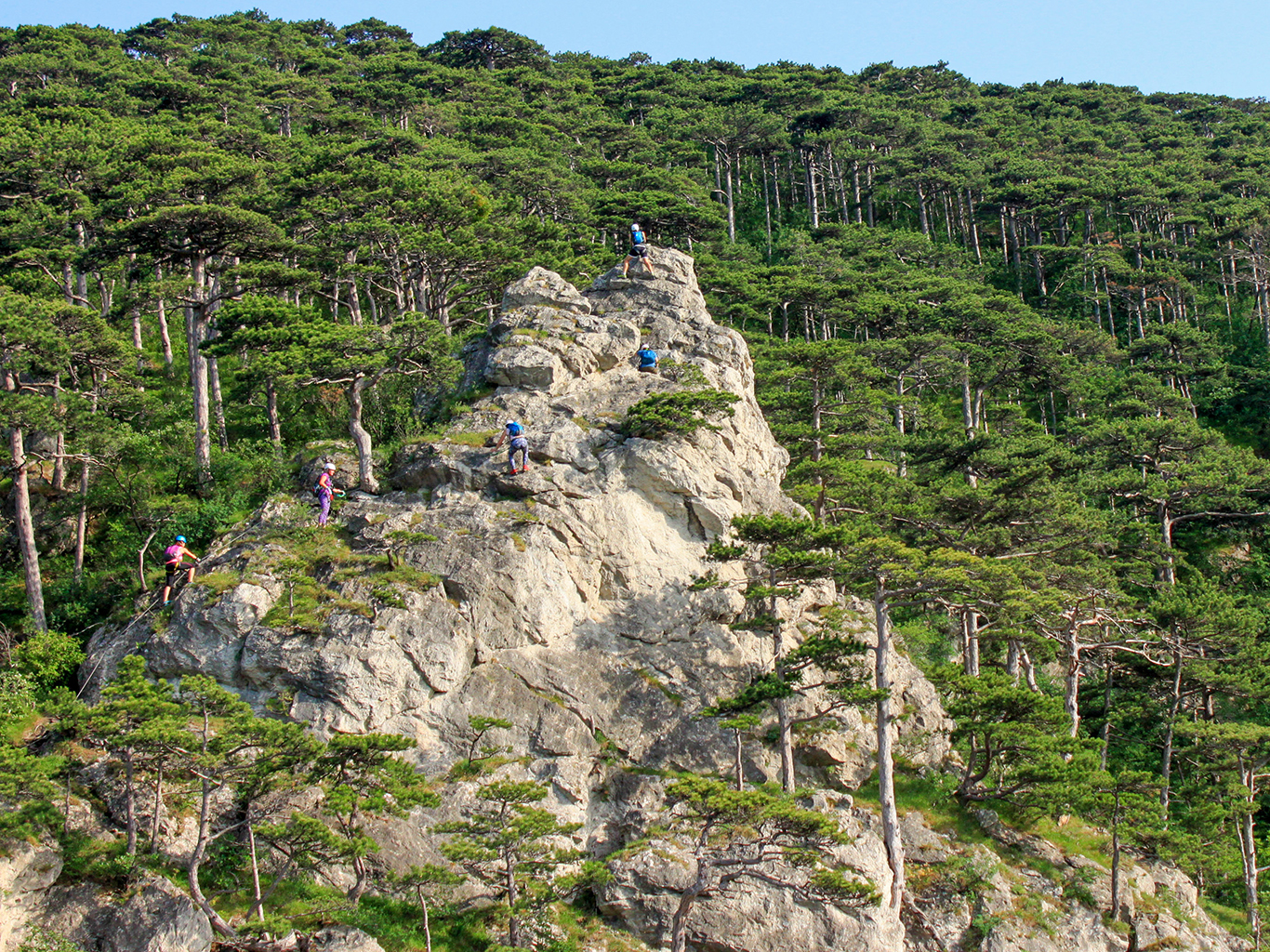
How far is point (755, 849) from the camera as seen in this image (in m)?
19.5

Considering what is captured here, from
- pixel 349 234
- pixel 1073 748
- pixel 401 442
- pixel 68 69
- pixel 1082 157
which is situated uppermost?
pixel 68 69

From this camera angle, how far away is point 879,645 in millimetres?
22766

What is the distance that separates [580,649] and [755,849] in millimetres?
6442

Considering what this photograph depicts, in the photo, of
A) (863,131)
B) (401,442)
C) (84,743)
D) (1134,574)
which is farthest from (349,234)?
(863,131)

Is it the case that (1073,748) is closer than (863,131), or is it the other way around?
(1073,748)

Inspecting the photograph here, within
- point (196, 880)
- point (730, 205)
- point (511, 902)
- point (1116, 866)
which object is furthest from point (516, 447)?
point (730, 205)

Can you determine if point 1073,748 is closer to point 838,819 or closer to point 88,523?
Result: point 838,819

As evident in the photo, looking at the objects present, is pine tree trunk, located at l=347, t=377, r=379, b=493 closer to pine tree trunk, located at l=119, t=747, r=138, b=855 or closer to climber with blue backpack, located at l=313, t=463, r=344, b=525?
climber with blue backpack, located at l=313, t=463, r=344, b=525

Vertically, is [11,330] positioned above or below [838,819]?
above

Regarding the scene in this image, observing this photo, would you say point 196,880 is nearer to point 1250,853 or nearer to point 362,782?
point 362,782

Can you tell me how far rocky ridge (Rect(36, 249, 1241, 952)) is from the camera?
20.8 meters

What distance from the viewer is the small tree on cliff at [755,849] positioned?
56.9 feet

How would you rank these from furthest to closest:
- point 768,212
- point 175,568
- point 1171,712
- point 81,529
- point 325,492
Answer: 1. point 768,212
2. point 1171,712
3. point 81,529
4. point 325,492
5. point 175,568

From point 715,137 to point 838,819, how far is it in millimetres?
65062
